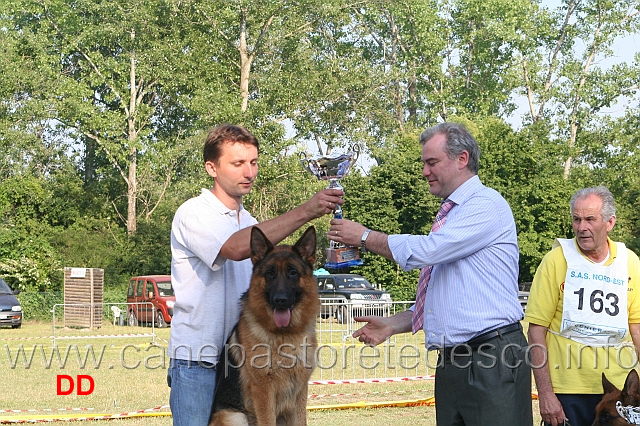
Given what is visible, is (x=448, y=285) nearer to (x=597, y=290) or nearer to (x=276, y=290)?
(x=276, y=290)

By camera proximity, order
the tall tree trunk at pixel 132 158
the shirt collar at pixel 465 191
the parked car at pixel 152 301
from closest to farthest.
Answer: the shirt collar at pixel 465 191 → the parked car at pixel 152 301 → the tall tree trunk at pixel 132 158

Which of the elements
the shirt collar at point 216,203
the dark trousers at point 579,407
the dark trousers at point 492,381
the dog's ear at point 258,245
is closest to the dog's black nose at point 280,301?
the dog's ear at point 258,245

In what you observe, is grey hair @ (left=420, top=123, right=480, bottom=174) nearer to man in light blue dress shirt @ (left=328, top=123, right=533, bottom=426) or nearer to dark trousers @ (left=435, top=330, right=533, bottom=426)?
man in light blue dress shirt @ (left=328, top=123, right=533, bottom=426)

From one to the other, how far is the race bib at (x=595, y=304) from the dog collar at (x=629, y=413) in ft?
1.47

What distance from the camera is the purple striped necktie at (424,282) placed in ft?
14.0

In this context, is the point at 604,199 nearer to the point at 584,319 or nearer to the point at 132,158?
the point at 584,319

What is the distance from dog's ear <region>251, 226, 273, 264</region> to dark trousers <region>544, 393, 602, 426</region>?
2.23 meters

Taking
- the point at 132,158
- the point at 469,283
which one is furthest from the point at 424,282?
the point at 132,158

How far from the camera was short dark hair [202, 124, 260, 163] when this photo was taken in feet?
12.9

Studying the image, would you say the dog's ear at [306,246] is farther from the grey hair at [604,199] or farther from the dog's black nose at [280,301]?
the grey hair at [604,199]

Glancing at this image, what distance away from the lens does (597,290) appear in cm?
490

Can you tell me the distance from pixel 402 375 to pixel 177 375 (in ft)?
32.8

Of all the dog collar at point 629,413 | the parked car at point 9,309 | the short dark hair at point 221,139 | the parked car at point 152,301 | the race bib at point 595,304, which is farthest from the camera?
the parked car at point 9,309

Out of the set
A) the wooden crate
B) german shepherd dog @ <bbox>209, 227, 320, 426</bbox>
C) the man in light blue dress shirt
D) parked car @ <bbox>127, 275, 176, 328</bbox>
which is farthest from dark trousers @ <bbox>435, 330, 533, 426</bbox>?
the wooden crate
